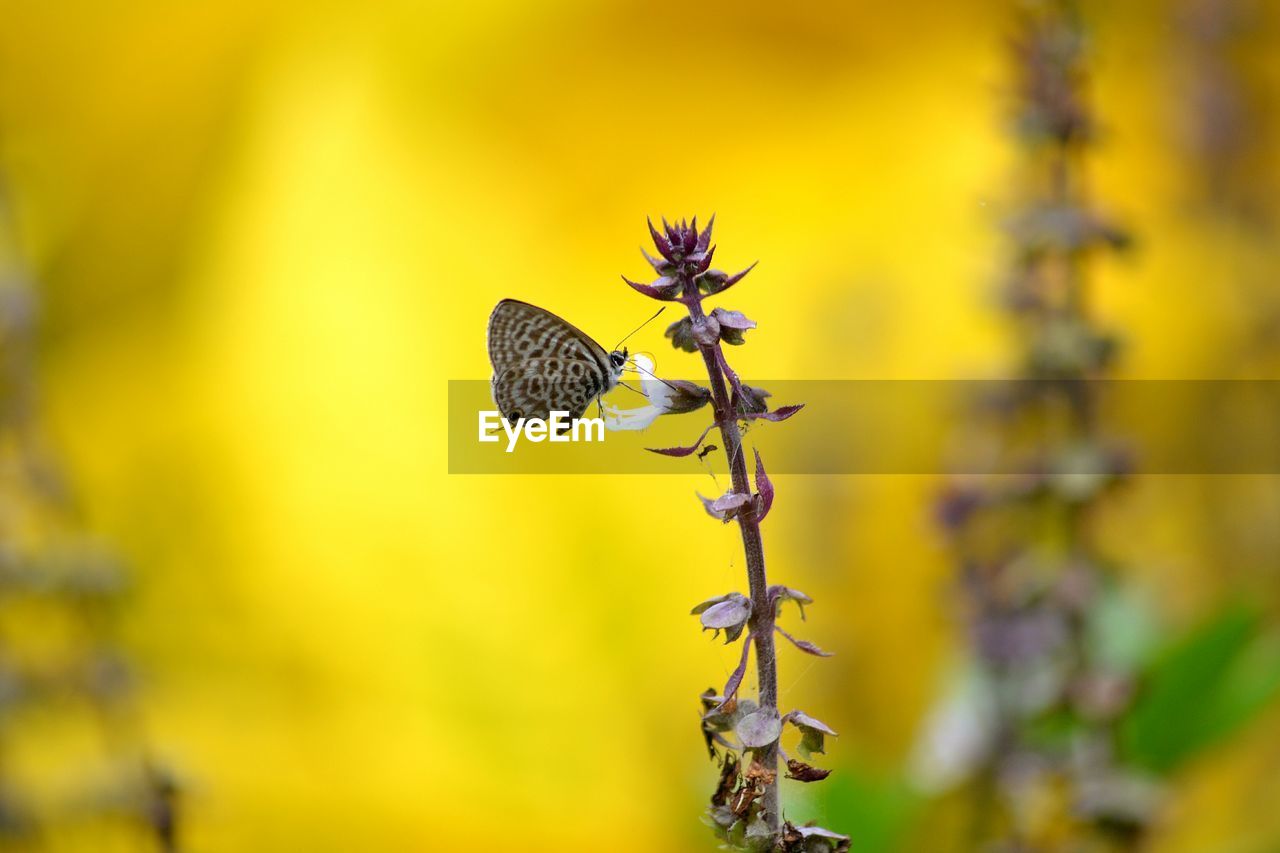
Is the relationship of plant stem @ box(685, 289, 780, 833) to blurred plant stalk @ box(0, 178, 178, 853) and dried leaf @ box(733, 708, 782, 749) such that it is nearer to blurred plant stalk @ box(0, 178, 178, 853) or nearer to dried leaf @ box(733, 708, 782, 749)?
dried leaf @ box(733, 708, 782, 749)

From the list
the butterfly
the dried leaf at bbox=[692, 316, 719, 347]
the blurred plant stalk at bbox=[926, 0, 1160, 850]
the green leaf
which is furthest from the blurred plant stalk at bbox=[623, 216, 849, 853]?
the green leaf

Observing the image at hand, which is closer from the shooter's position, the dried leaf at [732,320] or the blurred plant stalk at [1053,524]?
the dried leaf at [732,320]

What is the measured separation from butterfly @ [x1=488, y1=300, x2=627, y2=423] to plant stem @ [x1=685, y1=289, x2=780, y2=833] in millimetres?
127

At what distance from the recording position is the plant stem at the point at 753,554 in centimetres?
24

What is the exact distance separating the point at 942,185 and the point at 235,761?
0.98 m

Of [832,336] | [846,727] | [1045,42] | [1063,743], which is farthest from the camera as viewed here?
[832,336]

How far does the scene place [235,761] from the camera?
1165 mm

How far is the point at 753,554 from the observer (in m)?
0.25

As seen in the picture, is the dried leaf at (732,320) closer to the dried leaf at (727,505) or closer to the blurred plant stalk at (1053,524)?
the dried leaf at (727,505)

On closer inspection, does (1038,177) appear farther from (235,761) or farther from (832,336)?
(235,761)

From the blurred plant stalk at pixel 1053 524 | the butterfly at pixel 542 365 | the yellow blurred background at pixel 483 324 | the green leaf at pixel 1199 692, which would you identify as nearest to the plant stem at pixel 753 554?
the butterfly at pixel 542 365

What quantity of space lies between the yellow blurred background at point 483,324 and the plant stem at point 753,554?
69 cm

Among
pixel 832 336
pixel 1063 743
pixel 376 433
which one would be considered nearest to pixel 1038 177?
pixel 1063 743

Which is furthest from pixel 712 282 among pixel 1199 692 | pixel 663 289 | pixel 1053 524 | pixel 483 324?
pixel 483 324
